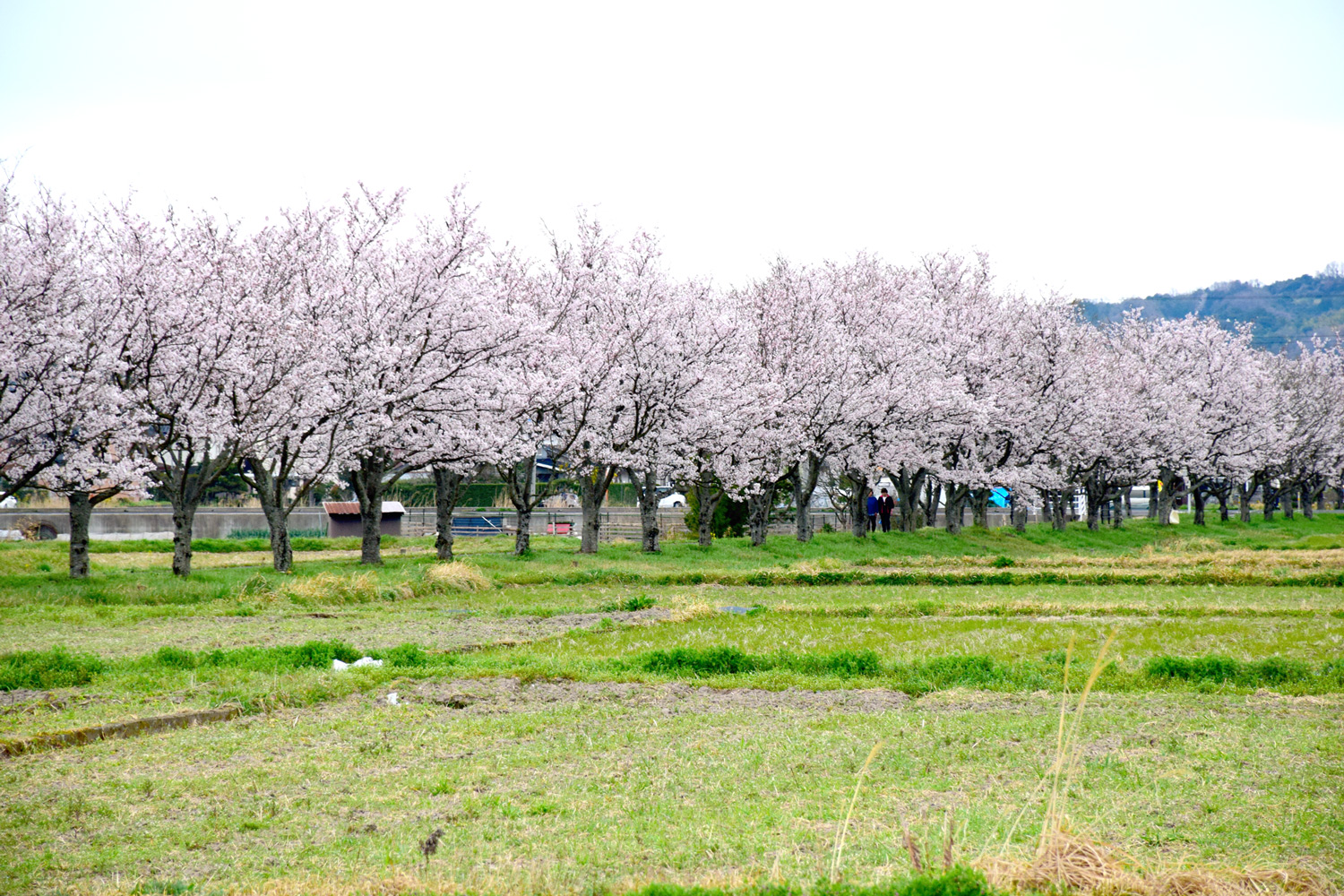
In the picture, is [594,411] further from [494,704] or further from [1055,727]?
[1055,727]

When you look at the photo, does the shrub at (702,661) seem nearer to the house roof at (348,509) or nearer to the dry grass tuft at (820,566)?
the dry grass tuft at (820,566)

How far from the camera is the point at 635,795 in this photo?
8328 millimetres

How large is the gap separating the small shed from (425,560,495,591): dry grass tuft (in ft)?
79.3

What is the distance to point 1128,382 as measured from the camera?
224 ft

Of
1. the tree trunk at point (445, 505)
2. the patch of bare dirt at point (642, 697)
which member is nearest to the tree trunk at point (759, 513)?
the tree trunk at point (445, 505)

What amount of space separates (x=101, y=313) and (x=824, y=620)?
19.4 meters

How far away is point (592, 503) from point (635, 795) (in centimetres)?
3258

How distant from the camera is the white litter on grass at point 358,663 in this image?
1513cm

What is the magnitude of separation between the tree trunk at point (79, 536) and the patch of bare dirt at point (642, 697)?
17.5m

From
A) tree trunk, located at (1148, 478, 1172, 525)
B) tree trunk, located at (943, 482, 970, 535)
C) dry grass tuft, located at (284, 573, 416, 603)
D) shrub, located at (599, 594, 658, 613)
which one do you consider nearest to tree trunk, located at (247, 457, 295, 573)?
dry grass tuft, located at (284, 573, 416, 603)

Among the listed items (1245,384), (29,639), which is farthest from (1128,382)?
(29,639)

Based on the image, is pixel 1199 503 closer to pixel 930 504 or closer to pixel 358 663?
pixel 930 504

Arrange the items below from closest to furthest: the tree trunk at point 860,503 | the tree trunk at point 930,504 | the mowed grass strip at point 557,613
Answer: the mowed grass strip at point 557,613
the tree trunk at point 860,503
the tree trunk at point 930,504

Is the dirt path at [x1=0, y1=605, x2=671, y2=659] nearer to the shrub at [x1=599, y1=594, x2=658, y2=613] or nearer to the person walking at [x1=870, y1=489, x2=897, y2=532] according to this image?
the shrub at [x1=599, y1=594, x2=658, y2=613]
